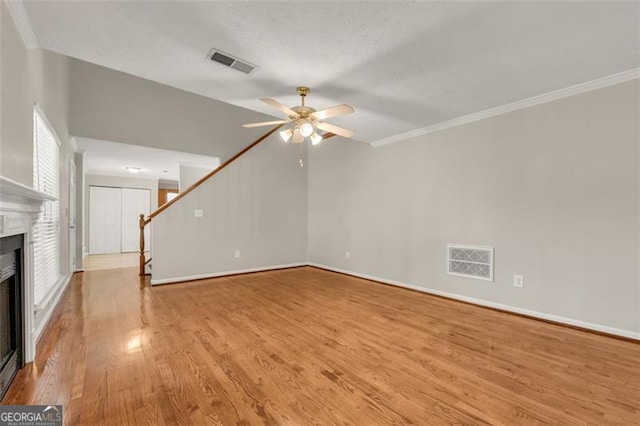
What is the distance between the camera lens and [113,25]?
1.89 metres

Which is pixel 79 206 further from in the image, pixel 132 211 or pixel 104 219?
pixel 132 211

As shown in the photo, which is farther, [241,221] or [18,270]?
[241,221]

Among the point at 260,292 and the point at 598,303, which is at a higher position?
the point at 598,303

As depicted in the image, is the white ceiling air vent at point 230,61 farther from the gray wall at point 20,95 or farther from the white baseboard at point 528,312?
the white baseboard at point 528,312

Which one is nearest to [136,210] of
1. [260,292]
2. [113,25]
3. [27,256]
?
[260,292]

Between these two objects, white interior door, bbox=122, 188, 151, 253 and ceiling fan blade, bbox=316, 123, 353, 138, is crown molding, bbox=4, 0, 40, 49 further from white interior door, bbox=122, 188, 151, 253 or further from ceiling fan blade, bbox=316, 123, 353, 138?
white interior door, bbox=122, 188, 151, 253

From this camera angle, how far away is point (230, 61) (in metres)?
2.31

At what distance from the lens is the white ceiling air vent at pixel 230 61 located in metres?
2.20

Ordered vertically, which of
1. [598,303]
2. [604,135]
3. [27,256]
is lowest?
[598,303]

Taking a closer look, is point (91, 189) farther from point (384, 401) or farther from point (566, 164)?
point (566, 164)

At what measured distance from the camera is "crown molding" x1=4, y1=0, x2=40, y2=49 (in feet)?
5.53

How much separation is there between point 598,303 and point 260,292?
383cm

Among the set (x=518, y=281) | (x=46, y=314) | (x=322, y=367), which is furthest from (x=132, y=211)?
(x=518, y=281)

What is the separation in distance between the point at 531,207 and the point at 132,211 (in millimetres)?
9613
